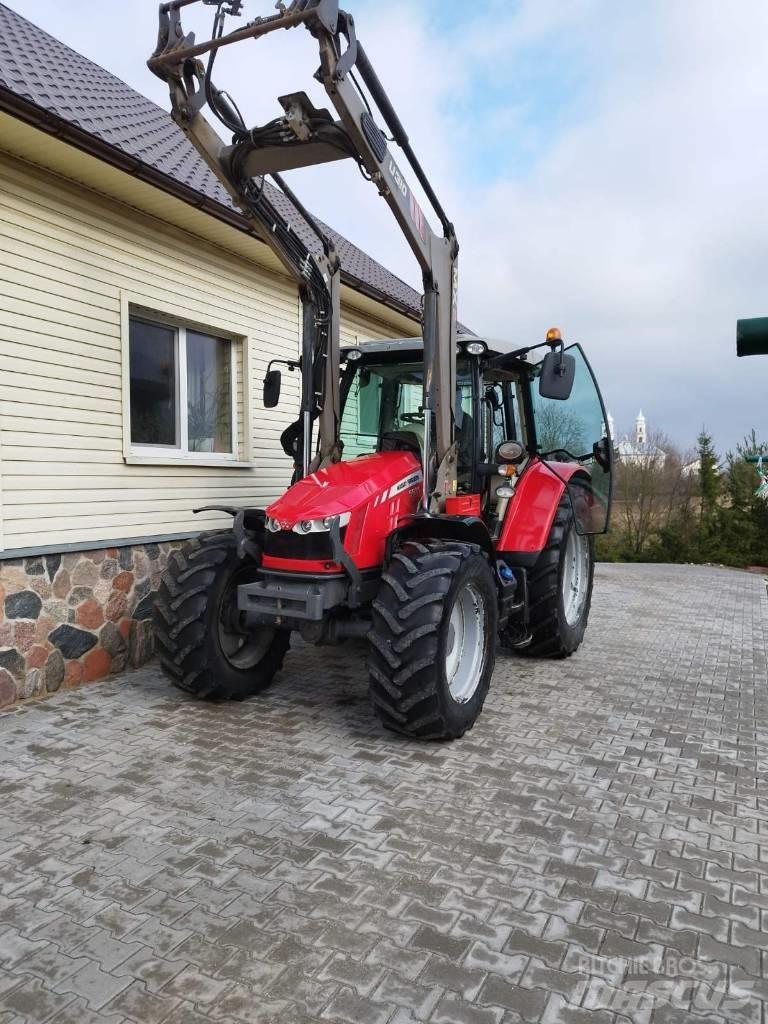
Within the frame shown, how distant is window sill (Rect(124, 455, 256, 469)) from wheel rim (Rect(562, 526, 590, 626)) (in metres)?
3.06

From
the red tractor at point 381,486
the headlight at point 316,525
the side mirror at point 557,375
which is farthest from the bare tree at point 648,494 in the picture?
the headlight at point 316,525

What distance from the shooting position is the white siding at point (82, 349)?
4781 millimetres

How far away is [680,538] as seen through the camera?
50.6ft

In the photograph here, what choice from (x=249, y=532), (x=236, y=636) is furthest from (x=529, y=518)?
(x=236, y=636)

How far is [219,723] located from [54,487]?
2036mm

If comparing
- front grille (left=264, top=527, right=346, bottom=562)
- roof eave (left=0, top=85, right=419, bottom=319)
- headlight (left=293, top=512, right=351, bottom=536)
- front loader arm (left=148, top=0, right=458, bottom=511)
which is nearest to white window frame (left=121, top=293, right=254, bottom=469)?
roof eave (left=0, top=85, right=419, bottom=319)

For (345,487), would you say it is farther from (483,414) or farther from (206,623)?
(483,414)

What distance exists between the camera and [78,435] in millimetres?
5227

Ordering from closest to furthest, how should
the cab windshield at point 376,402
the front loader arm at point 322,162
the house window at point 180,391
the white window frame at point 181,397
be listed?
the front loader arm at point 322,162 < the cab windshield at point 376,402 < the white window frame at point 181,397 < the house window at point 180,391

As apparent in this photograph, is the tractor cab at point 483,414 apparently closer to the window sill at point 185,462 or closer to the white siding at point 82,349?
the window sill at point 185,462

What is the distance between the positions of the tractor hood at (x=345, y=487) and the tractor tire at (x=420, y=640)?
0.42 m

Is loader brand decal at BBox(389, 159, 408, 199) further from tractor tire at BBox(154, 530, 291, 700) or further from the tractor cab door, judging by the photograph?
tractor tire at BBox(154, 530, 291, 700)

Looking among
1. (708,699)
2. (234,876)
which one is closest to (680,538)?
(708,699)

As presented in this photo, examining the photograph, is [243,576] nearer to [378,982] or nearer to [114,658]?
[114,658]
